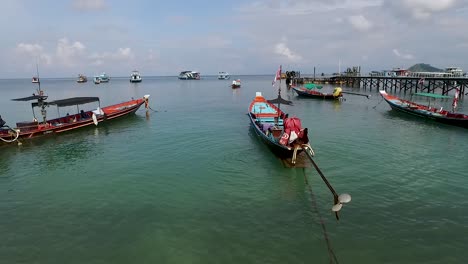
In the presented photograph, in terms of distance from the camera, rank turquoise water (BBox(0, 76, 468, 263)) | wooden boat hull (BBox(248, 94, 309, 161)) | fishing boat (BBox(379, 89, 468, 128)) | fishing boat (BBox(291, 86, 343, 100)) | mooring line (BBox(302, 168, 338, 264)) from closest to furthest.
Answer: mooring line (BBox(302, 168, 338, 264)) < turquoise water (BBox(0, 76, 468, 263)) < wooden boat hull (BBox(248, 94, 309, 161)) < fishing boat (BBox(379, 89, 468, 128)) < fishing boat (BBox(291, 86, 343, 100))

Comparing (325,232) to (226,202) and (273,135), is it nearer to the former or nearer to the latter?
(226,202)

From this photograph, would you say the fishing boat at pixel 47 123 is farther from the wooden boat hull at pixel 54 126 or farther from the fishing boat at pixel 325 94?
the fishing boat at pixel 325 94

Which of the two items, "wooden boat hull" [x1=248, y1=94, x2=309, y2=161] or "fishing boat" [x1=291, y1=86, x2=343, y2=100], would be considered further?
"fishing boat" [x1=291, y1=86, x2=343, y2=100]

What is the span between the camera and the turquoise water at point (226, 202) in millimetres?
10383

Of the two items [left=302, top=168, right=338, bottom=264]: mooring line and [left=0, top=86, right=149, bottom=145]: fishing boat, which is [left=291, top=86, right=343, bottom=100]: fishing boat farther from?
[left=302, top=168, right=338, bottom=264]: mooring line

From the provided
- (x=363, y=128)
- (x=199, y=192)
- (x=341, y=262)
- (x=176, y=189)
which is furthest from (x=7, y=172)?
(x=363, y=128)

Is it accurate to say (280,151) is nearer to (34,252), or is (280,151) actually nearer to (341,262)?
(341,262)

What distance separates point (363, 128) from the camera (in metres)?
29.9

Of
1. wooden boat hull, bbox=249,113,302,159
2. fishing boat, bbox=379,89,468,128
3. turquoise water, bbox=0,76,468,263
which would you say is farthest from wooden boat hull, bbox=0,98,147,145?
fishing boat, bbox=379,89,468,128

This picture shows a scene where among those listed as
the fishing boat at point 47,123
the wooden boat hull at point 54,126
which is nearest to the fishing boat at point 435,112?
the fishing boat at point 47,123

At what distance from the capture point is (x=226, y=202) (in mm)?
13789

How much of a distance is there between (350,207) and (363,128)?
19.0m

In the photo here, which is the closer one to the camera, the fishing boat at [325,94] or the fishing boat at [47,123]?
the fishing boat at [47,123]

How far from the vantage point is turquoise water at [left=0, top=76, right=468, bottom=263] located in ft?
34.1
